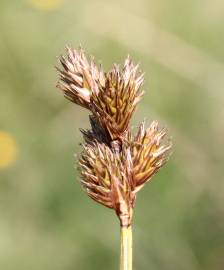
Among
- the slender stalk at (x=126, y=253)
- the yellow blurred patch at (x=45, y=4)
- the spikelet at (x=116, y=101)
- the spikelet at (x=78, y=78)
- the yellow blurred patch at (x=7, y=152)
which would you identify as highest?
the yellow blurred patch at (x=45, y=4)

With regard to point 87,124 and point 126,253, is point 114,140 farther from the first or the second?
point 87,124

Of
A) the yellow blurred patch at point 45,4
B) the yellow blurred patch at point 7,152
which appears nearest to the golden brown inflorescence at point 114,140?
the yellow blurred patch at point 7,152

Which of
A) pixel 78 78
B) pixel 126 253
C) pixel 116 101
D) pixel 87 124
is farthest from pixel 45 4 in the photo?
pixel 126 253

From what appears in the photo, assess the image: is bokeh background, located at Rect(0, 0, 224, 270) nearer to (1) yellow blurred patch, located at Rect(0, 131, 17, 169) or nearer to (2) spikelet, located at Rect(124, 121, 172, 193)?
(1) yellow blurred patch, located at Rect(0, 131, 17, 169)

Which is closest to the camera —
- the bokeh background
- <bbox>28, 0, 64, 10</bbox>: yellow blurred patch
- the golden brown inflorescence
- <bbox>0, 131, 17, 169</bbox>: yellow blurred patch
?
the golden brown inflorescence

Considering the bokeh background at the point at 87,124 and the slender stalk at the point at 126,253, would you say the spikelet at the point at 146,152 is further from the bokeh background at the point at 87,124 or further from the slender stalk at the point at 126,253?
the bokeh background at the point at 87,124

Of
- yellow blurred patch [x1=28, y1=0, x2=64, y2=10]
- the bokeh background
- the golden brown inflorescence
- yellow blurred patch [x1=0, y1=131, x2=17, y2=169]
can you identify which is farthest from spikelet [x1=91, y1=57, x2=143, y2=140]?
yellow blurred patch [x1=28, y1=0, x2=64, y2=10]
